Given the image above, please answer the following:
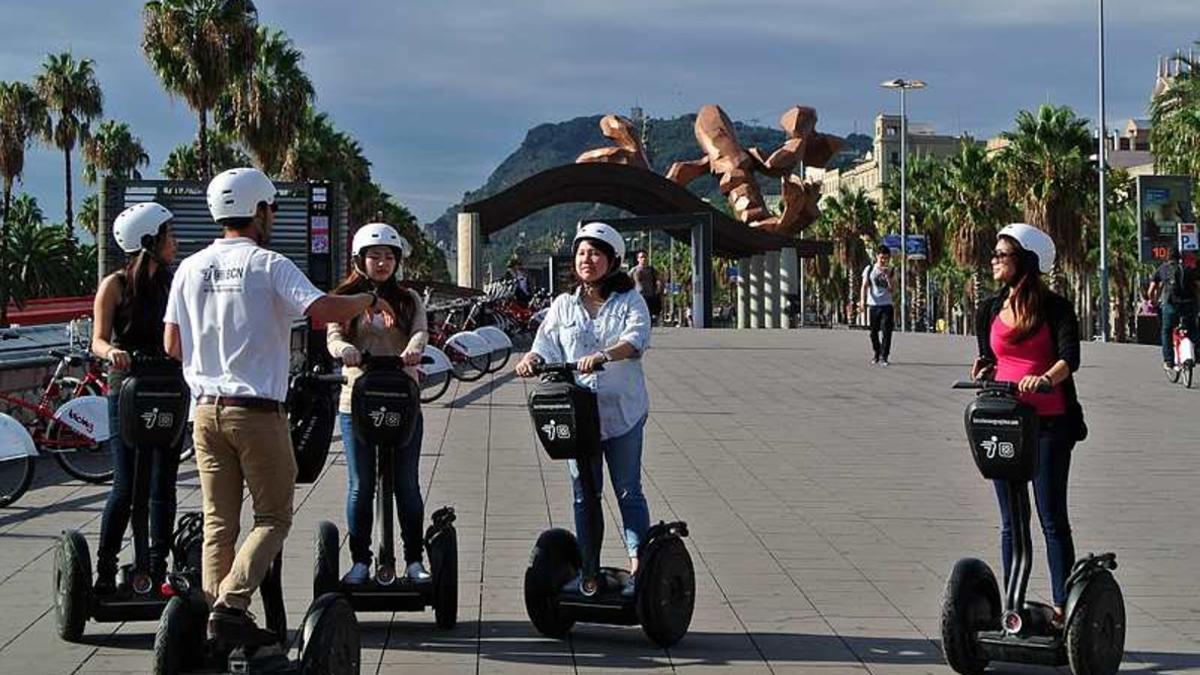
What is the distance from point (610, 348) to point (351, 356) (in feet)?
3.42

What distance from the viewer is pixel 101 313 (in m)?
7.40

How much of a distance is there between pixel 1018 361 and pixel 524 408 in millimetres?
13552

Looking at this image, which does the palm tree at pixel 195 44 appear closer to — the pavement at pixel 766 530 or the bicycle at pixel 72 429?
the pavement at pixel 766 530

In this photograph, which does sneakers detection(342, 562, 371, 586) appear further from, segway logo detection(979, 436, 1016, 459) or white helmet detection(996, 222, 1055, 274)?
white helmet detection(996, 222, 1055, 274)

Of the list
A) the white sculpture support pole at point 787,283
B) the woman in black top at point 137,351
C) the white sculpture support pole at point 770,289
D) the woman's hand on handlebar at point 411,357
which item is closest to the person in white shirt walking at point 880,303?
the woman's hand on handlebar at point 411,357

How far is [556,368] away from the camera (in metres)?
7.18

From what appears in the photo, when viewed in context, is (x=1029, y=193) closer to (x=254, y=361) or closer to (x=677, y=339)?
(x=677, y=339)

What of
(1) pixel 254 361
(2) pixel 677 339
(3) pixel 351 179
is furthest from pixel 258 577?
(3) pixel 351 179

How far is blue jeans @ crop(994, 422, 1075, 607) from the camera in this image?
665 centimetres

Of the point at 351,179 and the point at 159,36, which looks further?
the point at 351,179

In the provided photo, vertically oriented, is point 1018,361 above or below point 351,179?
below

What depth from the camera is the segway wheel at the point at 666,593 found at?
7.11 metres

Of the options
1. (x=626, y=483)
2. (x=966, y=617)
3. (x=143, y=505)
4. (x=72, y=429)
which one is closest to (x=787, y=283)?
(x=72, y=429)

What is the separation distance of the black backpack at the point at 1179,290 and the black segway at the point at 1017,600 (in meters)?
16.5
